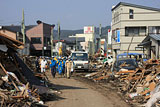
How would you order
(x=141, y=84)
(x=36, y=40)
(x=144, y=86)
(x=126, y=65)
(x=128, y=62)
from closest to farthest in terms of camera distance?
1. (x=144, y=86)
2. (x=141, y=84)
3. (x=126, y=65)
4. (x=128, y=62)
5. (x=36, y=40)

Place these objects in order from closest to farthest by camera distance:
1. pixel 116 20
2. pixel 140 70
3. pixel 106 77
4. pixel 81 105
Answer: pixel 81 105, pixel 140 70, pixel 106 77, pixel 116 20

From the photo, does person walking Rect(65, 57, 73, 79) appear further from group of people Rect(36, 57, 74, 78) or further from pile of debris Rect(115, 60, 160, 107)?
pile of debris Rect(115, 60, 160, 107)

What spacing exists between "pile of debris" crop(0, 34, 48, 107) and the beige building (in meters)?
32.2

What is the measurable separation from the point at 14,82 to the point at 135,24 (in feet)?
117

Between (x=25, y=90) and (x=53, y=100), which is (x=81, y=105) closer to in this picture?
(x=53, y=100)

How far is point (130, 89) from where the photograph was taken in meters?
14.0

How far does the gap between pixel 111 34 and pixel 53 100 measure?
132 ft

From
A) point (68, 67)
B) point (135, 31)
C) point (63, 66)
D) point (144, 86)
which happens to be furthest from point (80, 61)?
point (135, 31)

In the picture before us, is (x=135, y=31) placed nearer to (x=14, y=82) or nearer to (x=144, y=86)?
(x=144, y=86)

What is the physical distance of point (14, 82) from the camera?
32.6 ft

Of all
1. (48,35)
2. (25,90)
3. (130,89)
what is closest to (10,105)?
(25,90)

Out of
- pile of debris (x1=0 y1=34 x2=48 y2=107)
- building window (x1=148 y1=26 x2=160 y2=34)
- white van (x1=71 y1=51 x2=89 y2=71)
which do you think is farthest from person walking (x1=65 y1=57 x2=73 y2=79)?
building window (x1=148 y1=26 x2=160 y2=34)

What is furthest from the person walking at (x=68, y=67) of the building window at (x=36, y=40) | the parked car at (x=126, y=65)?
the building window at (x=36, y=40)

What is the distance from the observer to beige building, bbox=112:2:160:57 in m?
42.5
